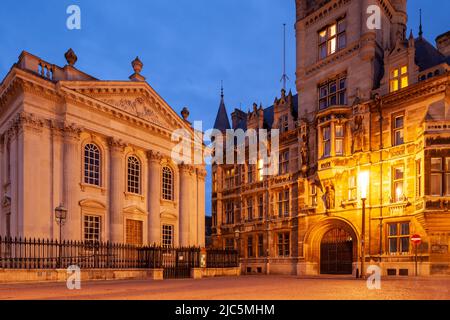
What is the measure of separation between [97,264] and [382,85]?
69.9 ft

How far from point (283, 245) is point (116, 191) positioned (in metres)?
14.4

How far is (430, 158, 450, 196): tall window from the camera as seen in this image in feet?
74.8

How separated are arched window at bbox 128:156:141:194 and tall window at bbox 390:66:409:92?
18548mm

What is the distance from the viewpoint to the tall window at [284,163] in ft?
113

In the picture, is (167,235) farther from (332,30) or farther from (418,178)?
(332,30)

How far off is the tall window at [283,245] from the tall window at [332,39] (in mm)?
14706

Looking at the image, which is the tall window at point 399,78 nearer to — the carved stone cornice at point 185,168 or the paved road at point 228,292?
the paved road at point 228,292

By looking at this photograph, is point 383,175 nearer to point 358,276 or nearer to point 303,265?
point 358,276

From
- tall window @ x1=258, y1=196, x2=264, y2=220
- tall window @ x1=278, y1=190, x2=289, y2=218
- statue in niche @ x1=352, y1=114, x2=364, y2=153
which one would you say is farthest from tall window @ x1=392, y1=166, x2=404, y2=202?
tall window @ x1=258, y1=196, x2=264, y2=220

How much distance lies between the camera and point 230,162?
40125mm

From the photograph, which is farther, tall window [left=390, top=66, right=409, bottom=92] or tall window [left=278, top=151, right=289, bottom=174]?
tall window [left=278, top=151, right=289, bottom=174]

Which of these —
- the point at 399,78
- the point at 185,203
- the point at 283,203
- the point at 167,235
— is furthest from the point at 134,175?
the point at 399,78

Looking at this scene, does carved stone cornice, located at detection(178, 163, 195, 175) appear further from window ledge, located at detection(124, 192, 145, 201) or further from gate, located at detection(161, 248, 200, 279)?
gate, located at detection(161, 248, 200, 279)

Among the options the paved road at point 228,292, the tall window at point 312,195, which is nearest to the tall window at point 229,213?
the tall window at point 312,195
